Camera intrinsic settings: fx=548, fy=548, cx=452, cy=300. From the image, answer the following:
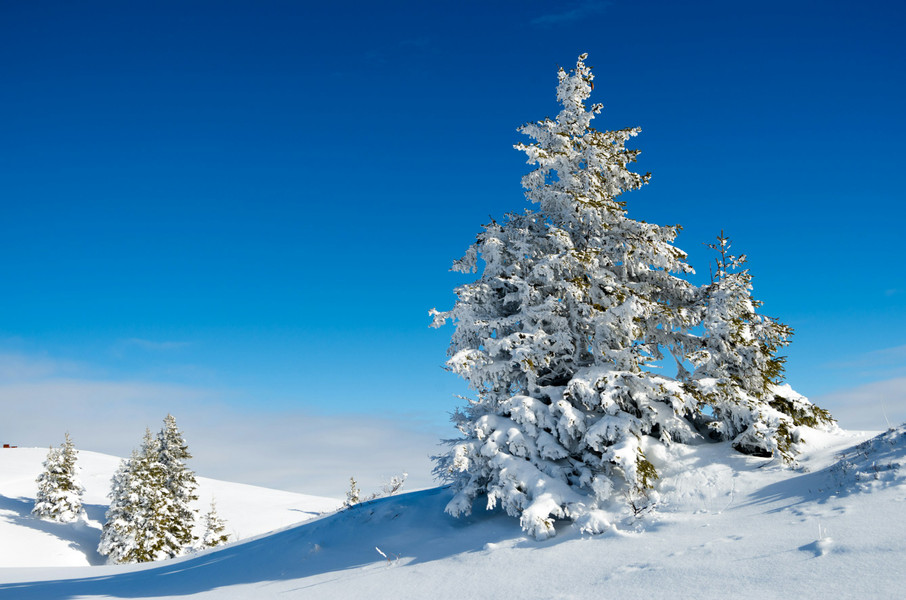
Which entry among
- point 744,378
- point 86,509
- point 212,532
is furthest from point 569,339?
point 86,509

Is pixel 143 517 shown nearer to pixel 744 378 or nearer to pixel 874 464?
pixel 744 378

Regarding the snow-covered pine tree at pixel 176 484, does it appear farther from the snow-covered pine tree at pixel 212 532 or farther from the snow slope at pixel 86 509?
the snow slope at pixel 86 509

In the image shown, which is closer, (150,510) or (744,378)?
(744,378)

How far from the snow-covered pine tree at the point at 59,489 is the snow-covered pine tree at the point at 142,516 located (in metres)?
11.1

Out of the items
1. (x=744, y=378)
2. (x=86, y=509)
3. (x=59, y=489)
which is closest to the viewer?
(x=744, y=378)

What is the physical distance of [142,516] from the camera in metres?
36.1

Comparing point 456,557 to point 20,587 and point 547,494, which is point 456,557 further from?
point 20,587

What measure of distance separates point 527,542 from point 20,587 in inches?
553

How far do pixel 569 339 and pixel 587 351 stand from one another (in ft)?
3.62

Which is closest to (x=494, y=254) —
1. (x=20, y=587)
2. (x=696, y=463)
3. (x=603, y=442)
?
(x=603, y=442)

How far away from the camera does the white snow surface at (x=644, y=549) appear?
698 cm

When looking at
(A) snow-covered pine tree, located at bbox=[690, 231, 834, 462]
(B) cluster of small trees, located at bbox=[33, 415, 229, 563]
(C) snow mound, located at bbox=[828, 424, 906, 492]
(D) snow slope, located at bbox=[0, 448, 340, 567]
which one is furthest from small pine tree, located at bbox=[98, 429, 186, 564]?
(C) snow mound, located at bbox=[828, 424, 906, 492]

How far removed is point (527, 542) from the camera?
34.7ft

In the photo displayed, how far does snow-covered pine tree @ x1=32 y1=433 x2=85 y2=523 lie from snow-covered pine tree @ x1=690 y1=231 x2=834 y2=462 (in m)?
52.4
